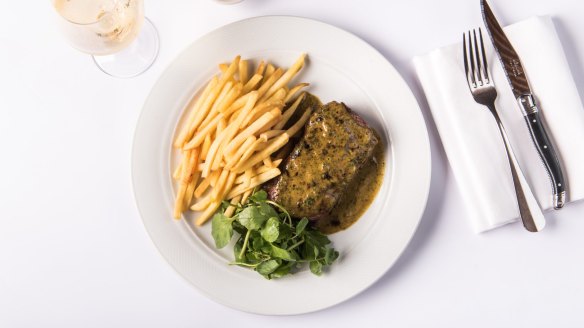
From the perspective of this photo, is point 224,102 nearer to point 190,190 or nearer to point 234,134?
point 234,134

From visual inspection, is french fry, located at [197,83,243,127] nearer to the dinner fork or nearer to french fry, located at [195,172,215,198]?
french fry, located at [195,172,215,198]

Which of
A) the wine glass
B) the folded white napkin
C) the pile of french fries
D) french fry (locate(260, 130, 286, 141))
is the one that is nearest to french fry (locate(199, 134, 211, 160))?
the pile of french fries

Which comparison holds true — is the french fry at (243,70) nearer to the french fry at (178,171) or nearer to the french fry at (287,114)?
the french fry at (287,114)

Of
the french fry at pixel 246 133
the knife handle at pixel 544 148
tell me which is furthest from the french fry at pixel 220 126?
the knife handle at pixel 544 148

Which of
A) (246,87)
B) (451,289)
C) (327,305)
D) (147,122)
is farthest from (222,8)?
(451,289)

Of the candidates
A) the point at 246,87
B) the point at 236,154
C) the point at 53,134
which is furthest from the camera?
the point at 53,134

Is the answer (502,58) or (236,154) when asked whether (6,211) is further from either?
(502,58)

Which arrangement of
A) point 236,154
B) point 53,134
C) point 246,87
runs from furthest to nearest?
1. point 53,134
2. point 246,87
3. point 236,154
